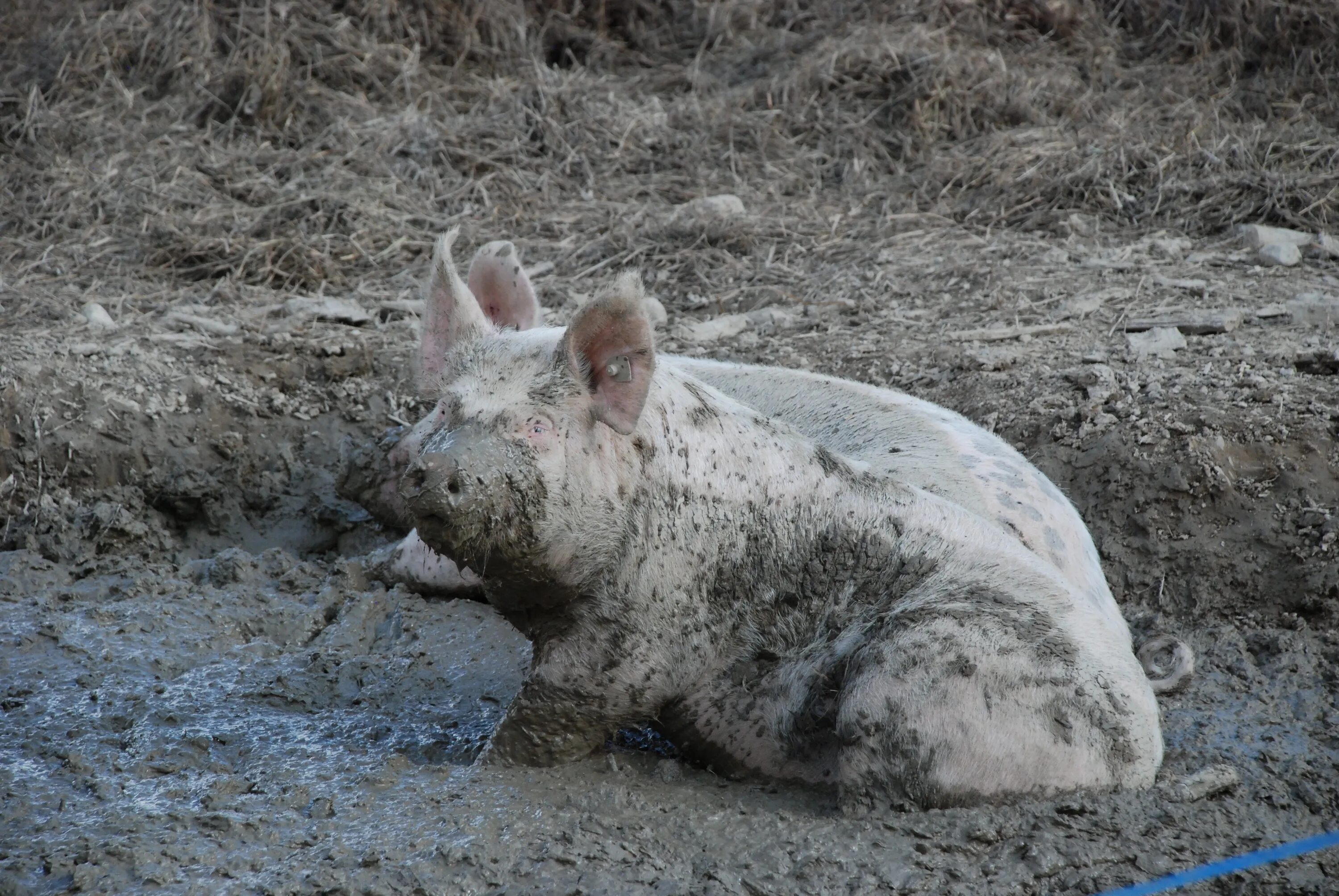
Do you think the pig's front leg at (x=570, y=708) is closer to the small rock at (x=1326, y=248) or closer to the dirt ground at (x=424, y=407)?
the dirt ground at (x=424, y=407)

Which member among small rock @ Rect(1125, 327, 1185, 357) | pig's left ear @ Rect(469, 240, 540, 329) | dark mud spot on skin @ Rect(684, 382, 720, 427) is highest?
pig's left ear @ Rect(469, 240, 540, 329)

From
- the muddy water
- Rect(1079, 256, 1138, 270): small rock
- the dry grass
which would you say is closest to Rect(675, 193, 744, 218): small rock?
the dry grass

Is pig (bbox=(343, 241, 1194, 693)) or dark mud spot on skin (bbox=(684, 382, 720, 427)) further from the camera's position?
pig (bbox=(343, 241, 1194, 693))

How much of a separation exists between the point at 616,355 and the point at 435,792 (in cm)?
115

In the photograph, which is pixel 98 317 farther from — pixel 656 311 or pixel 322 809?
pixel 322 809

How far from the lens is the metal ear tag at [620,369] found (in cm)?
327

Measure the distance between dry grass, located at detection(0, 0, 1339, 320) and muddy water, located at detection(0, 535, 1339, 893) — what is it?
2756 mm

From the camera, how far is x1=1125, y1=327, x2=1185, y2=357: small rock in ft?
18.6

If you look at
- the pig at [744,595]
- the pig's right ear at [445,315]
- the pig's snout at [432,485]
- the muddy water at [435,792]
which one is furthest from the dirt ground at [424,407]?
the pig's right ear at [445,315]

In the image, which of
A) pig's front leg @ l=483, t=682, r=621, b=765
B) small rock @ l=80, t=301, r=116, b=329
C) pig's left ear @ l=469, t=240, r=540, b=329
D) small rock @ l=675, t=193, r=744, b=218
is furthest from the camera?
small rock @ l=675, t=193, r=744, b=218

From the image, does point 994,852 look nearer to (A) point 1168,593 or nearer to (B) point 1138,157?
(A) point 1168,593

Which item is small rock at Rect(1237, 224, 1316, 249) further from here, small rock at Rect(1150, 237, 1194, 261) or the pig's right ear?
the pig's right ear

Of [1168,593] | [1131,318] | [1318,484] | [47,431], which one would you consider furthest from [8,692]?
[1131,318]

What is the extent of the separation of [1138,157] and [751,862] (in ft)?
18.6
